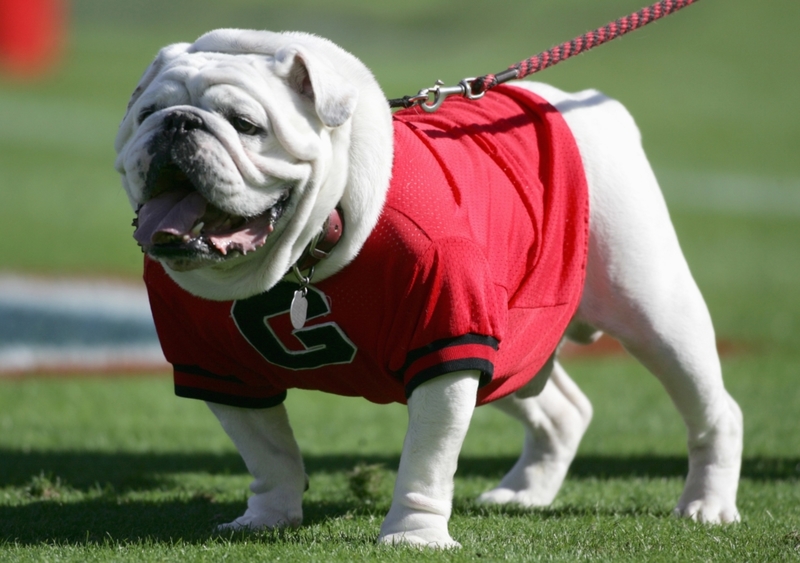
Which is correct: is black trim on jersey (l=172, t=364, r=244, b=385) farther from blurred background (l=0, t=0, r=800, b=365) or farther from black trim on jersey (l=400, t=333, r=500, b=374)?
→ blurred background (l=0, t=0, r=800, b=365)

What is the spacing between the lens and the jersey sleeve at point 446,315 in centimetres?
365

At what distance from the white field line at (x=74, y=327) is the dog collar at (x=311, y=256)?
17.8ft

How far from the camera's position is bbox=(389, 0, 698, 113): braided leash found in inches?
175

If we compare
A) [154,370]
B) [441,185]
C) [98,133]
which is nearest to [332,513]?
[441,185]

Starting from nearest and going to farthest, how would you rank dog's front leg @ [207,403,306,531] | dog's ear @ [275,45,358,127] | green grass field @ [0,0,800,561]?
dog's ear @ [275,45,358,127]
green grass field @ [0,0,800,561]
dog's front leg @ [207,403,306,531]

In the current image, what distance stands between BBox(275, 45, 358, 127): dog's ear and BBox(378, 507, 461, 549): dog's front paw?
4.39ft

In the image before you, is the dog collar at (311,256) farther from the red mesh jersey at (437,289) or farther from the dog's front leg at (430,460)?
the dog's front leg at (430,460)

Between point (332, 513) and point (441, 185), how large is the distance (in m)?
1.66

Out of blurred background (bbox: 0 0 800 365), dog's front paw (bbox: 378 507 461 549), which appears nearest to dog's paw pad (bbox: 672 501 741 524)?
dog's front paw (bbox: 378 507 461 549)

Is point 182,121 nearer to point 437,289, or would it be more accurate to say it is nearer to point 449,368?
point 437,289

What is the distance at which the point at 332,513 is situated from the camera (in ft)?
15.7

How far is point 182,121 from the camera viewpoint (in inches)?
135

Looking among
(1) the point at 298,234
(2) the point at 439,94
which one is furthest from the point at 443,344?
(2) the point at 439,94

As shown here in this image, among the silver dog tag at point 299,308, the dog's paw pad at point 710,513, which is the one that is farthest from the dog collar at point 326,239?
the dog's paw pad at point 710,513
